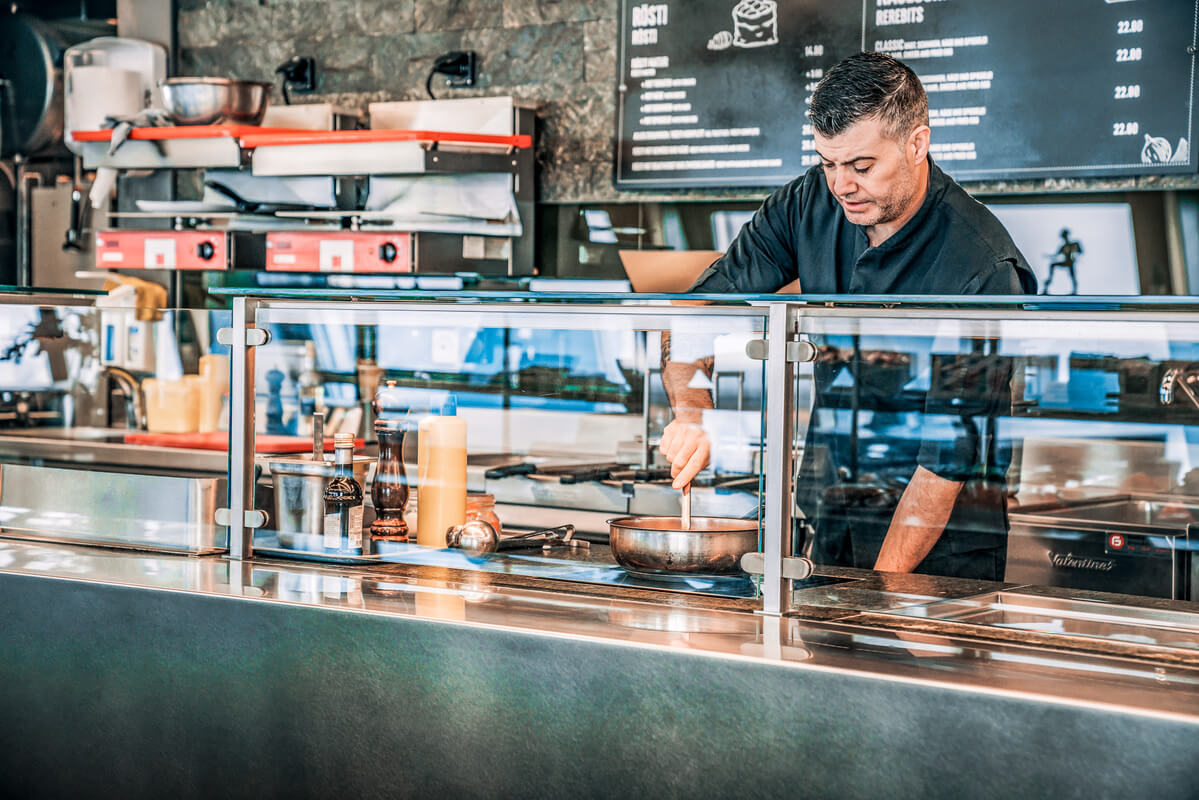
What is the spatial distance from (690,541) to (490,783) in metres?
0.39

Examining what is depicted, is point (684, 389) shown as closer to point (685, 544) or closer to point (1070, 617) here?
point (685, 544)

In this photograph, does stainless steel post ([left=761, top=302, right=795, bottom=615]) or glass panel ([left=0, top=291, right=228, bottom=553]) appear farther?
glass panel ([left=0, top=291, right=228, bottom=553])

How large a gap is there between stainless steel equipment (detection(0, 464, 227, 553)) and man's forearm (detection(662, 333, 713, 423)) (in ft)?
2.36

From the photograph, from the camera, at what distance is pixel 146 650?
5.81 ft

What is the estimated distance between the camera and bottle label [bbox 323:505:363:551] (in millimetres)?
1870

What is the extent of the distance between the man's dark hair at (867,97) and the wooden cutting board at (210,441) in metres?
1.02

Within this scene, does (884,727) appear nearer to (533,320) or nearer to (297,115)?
(533,320)

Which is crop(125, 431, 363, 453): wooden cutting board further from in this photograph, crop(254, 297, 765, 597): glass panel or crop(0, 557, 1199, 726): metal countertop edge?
crop(0, 557, 1199, 726): metal countertop edge

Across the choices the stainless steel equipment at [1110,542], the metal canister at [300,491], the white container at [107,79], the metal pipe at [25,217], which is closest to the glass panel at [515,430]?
the metal canister at [300,491]

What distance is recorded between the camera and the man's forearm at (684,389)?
177 cm

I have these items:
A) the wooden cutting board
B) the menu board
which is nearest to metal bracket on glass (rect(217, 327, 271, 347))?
the wooden cutting board

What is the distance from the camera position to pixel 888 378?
198 cm

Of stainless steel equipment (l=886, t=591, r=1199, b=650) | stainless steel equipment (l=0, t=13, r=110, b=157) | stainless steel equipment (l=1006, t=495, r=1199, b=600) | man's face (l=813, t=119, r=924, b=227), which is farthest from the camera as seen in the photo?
stainless steel equipment (l=0, t=13, r=110, b=157)

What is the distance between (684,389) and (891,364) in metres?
0.33
